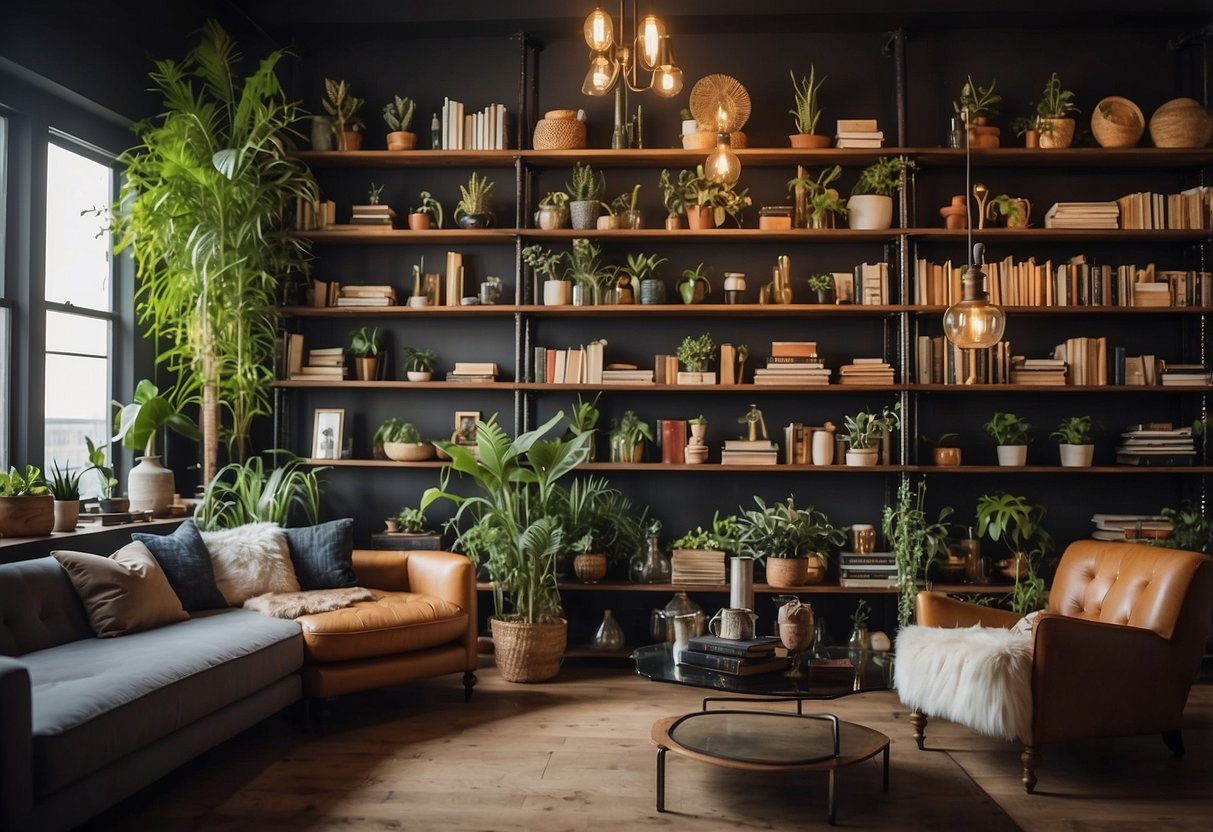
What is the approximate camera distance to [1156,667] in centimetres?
349

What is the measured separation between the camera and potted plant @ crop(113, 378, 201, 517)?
15.5ft

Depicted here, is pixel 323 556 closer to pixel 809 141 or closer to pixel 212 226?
pixel 212 226

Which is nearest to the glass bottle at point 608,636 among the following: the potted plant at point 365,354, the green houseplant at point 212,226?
the potted plant at point 365,354

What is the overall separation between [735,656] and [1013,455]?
2515mm

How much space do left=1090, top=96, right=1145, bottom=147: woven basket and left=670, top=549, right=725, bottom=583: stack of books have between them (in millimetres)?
3050

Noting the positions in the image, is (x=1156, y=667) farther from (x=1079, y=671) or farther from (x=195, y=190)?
(x=195, y=190)

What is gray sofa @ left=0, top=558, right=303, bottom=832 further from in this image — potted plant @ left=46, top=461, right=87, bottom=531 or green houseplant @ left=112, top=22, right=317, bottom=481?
green houseplant @ left=112, top=22, right=317, bottom=481

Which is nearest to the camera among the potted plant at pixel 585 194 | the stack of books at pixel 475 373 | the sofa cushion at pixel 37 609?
the sofa cushion at pixel 37 609

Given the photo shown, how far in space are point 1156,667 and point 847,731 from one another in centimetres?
114

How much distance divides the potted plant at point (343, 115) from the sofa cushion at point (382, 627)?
259 cm

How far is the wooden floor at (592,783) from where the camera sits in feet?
9.96

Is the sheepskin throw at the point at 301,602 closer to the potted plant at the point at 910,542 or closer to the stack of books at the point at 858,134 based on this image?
the potted plant at the point at 910,542

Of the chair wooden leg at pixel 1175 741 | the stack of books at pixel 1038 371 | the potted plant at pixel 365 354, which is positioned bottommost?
the chair wooden leg at pixel 1175 741

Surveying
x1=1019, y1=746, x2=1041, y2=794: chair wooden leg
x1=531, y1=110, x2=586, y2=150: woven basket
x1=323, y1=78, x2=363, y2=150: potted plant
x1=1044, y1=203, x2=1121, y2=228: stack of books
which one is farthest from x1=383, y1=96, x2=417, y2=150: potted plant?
x1=1019, y1=746, x2=1041, y2=794: chair wooden leg
